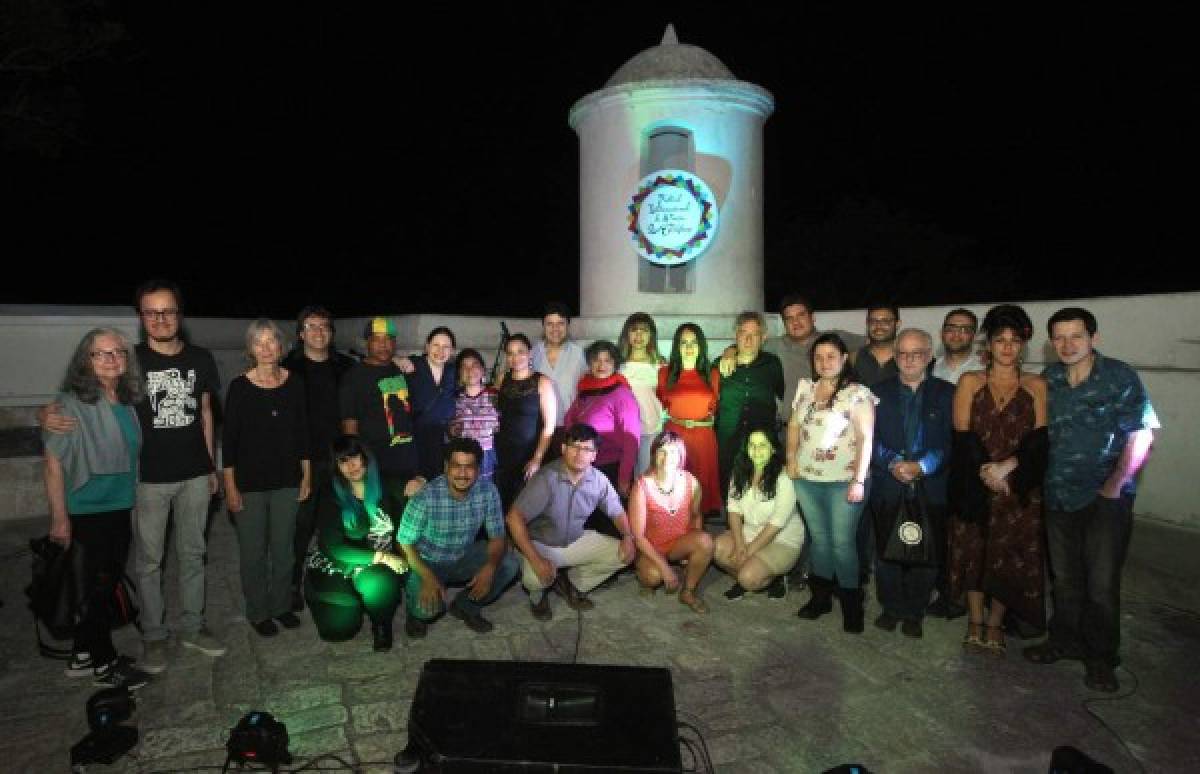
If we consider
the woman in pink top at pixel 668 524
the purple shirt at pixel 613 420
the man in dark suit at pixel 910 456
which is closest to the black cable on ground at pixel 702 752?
the woman in pink top at pixel 668 524

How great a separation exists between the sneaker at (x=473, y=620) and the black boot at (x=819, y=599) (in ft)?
6.56

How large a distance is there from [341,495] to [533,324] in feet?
17.1

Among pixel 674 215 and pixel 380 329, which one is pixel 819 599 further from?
pixel 674 215

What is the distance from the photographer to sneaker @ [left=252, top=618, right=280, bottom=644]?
441 centimetres

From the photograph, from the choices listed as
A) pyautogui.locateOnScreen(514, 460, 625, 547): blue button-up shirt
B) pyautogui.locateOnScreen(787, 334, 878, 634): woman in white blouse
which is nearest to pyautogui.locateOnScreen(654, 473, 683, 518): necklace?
pyautogui.locateOnScreen(514, 460, 625, 547): blue button-up shirt

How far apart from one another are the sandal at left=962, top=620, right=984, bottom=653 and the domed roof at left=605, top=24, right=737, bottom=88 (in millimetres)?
5468

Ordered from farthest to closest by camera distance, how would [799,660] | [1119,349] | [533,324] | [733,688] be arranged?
1. [533,324]
2. [1119,349]
3. [799,660]
4. [733,688]

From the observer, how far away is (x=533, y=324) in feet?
30.7

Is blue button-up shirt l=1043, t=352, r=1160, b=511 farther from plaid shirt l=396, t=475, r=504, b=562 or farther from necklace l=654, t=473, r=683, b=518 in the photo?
plaid shirt l=396, t=475, r=504, b=562

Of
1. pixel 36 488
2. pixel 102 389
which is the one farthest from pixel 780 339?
pixel 36 488

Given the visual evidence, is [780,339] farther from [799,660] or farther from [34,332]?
[34,332]

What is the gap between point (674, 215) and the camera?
24.5ft

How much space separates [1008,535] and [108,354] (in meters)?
5.01

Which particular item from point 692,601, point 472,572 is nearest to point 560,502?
point 472,572
